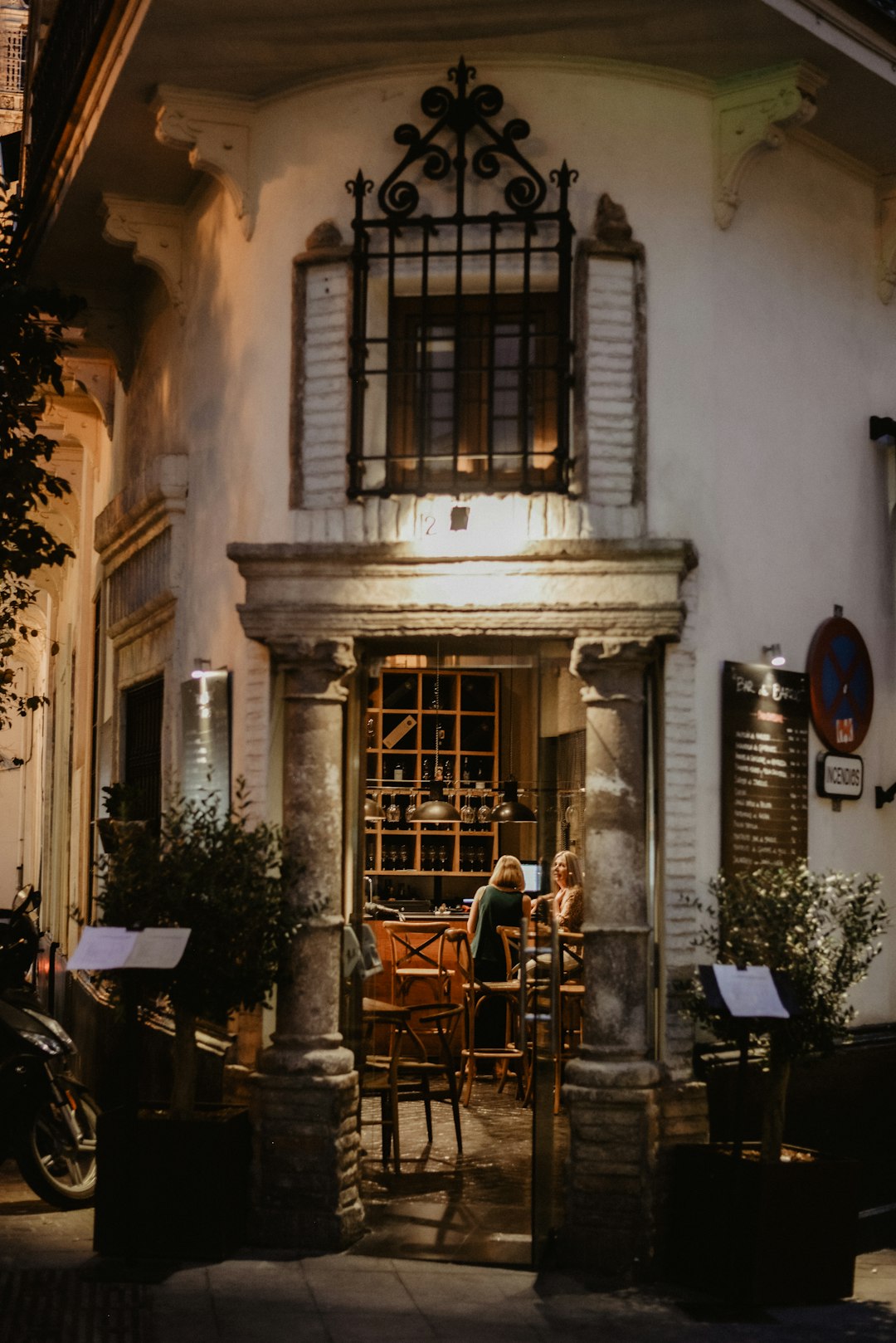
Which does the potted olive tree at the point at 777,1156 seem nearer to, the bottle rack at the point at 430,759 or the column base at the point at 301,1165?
the column base at the point at 301,1165

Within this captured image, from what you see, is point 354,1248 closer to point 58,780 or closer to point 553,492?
point 553,492

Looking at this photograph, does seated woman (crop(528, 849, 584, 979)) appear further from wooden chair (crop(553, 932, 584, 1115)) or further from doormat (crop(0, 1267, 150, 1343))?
doormat (crop(0, 1267, 150, 1343))

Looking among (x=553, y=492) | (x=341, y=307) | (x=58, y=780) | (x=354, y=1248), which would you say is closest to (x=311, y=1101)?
(x=354, y=1248)

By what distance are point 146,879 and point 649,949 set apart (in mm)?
2335

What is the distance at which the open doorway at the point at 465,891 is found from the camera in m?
8.09

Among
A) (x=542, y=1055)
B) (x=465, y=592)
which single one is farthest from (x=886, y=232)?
(x=542, y=1055)

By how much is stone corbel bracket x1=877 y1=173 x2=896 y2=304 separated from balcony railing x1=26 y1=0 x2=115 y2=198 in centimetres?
424

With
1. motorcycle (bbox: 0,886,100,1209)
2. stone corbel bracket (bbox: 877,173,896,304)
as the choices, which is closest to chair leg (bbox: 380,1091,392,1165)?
motorcycle (bbox: 0,886,100,1209)

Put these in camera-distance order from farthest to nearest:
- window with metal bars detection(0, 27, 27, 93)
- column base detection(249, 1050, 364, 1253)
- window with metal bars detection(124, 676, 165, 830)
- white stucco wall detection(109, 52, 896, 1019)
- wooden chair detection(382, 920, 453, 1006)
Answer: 1. window with metal bars detection(0, 27, 27, 93)
2. wooden chair detection(382, 920, 453, 1006)
3. window with metal bars detection(124, 676, 165, 830)
4. white stucco wall detection(109, 52, 896, 1019)
5. column base detection(249, 1050, 364, 1253)

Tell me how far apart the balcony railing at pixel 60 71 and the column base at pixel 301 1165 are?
5.36 metres

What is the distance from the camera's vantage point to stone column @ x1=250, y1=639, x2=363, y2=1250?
7.84 m

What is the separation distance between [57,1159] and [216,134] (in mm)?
5327

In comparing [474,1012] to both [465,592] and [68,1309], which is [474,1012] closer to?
[465,592]

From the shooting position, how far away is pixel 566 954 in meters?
12.1
